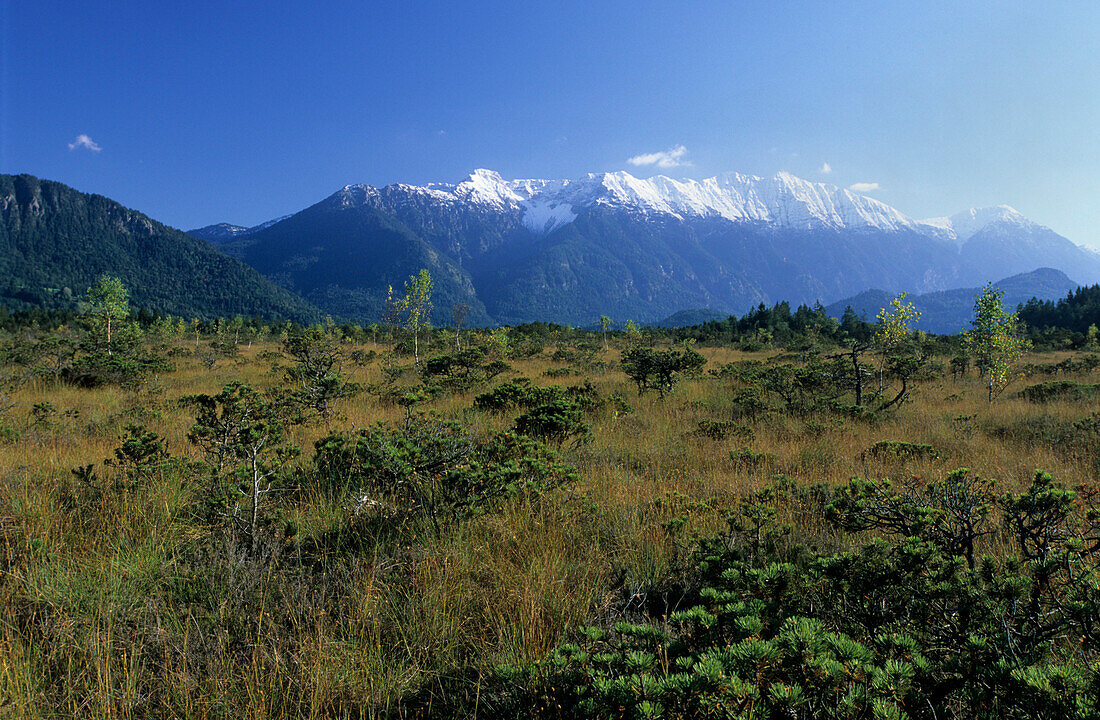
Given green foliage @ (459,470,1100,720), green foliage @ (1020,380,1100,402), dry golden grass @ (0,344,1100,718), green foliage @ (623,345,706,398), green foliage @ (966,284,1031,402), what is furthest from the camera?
green foliage @ (966,284,1031,402)

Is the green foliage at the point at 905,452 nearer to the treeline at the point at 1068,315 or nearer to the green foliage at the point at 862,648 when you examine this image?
the green foliage at the point at 862,648

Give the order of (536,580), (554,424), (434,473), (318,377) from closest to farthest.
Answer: (536,580)
(434,473)
(554,424)
(318,377)

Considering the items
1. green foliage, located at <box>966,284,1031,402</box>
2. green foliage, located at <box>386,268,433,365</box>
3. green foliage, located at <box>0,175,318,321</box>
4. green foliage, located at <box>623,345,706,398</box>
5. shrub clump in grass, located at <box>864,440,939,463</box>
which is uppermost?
green foliage, located at <box>0,175,318,321</box>

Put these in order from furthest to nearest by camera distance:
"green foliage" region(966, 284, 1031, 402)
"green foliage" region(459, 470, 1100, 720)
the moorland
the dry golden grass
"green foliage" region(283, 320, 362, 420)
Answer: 1. "green foliage" region(966, 284, 1031, 402)
2. "green foliage" region(283, 320, 362, 420)
3. the dry golden grass
4. the moorland
5. "green foliage" region(459, 470, 1100, 720)

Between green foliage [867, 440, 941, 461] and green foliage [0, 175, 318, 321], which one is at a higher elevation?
green foliage [0, 175, 318, 321]

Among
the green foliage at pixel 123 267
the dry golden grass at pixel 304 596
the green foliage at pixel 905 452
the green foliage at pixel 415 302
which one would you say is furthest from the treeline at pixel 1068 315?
the green foliage at pixel 123 267

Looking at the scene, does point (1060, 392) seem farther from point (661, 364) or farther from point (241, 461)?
point (241, 461)

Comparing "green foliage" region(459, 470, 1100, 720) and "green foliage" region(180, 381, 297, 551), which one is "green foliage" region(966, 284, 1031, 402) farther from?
"green foliage" region(180, 381, 297, 551)

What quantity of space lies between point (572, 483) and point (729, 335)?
52222 mm

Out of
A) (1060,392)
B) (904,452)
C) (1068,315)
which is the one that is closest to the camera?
(904,452)

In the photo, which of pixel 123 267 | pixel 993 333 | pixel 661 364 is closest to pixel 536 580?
pixel 661 364

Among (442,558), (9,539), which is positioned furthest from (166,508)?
(442,558)

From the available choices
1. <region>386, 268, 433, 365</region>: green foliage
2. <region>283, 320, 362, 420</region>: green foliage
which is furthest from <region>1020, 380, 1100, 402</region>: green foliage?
<region>386, 268, 433, 365</region>: green foliage

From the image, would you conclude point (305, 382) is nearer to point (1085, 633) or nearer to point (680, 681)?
point (680, 681)
